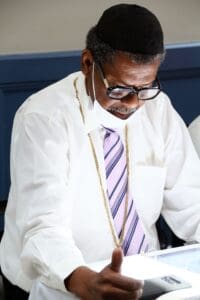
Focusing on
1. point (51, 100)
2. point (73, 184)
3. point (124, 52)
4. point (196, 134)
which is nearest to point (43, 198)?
point (73, 184)

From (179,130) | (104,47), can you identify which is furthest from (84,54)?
(179,130)

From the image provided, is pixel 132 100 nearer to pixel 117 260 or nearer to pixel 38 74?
pixel 117 260

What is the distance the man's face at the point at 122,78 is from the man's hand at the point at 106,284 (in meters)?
0.46

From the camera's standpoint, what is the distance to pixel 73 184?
1709 mm

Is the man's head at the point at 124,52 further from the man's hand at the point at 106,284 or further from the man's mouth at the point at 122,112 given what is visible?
the man's hand at the point at 106,284

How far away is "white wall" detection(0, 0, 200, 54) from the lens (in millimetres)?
2648

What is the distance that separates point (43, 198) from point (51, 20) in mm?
1308

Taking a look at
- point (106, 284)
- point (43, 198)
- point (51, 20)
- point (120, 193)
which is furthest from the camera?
point (51, 20)

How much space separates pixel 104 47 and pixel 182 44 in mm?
1222

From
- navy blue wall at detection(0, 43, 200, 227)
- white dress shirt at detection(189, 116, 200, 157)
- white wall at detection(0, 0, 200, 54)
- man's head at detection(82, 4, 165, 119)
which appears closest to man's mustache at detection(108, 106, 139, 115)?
man's head at detection(82, 4, 165, 119)

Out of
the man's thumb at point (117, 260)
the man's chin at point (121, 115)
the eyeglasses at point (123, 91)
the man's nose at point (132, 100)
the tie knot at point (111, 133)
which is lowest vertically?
the man's thumb at point (117, 260)

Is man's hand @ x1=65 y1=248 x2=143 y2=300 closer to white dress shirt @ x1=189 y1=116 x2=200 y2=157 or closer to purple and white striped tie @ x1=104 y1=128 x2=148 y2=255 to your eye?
purple and white striped tie @ x1=104 y1=128 x2=148 y2=255

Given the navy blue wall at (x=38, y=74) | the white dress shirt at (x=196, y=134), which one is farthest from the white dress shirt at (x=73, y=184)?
the navy blue wall at (x=38, y=74)

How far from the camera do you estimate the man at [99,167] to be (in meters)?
1.54
